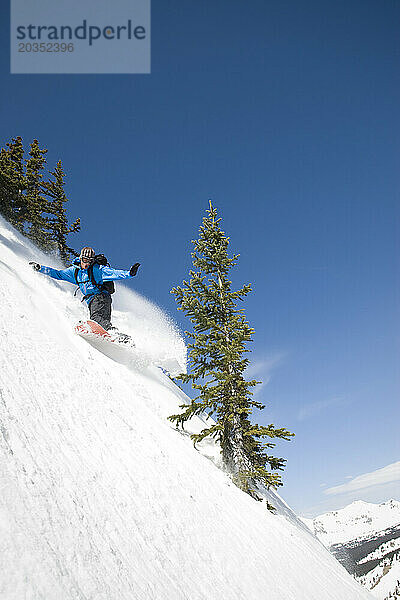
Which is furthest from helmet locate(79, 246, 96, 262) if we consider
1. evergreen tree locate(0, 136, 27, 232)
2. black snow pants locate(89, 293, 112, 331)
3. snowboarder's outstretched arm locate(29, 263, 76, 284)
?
evergreen tree locate(0, 136, 27, 232)

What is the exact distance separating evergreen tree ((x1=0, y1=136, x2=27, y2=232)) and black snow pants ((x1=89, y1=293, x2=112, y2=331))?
48.7ft

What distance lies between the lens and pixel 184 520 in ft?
17.8

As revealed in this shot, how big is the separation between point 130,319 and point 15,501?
1586 centimetres

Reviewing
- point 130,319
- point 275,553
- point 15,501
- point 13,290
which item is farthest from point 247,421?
point 130,319

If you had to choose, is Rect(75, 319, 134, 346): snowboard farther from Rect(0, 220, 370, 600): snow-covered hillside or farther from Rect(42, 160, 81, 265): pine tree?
Rect(42, 160, 81, 265): pine tree

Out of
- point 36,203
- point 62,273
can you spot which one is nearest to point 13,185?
point 36,203

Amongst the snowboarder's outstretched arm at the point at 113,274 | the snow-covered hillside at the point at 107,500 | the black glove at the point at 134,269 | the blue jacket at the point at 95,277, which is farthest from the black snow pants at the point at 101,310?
the black glove at the point at 134,269

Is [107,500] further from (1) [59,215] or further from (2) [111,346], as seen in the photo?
(1) [59,215]

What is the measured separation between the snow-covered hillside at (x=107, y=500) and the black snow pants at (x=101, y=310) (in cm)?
111

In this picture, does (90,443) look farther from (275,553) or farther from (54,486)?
(275,553)

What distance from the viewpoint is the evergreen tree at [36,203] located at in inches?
939

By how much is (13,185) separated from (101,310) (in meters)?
15.8

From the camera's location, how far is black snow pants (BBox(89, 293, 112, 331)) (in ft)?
34.7

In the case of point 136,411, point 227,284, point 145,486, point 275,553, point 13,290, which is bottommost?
point 275,553
